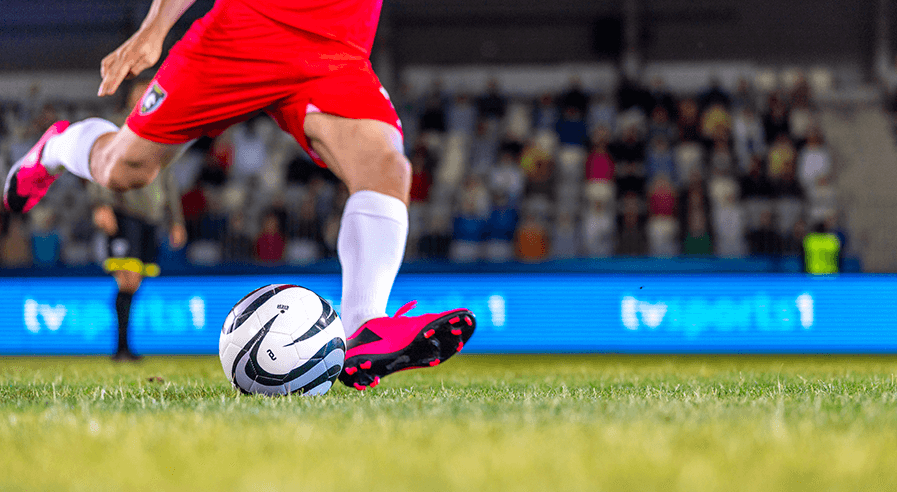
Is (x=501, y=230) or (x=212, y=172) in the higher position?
(x=212, y=172)

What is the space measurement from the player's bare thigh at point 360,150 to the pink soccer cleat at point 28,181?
1358 mm

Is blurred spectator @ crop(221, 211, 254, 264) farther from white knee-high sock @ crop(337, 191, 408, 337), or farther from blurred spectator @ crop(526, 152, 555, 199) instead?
white knee-high sock @ crop(337, 191, 408, 337)

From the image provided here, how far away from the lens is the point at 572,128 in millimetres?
11422

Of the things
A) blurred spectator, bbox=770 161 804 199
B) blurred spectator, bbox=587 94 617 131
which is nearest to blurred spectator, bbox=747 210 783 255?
blurred spectator, bbox=770 161 804 199

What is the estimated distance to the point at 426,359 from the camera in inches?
118

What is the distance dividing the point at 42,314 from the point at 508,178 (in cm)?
542

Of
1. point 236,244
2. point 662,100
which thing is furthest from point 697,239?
→ point 236,244

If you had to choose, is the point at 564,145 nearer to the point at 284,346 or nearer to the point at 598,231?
the point at 598,231

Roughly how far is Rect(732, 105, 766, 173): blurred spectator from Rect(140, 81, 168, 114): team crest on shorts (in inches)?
352

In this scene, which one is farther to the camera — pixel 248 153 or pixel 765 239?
pixel 248 153

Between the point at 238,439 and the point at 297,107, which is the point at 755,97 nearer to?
the point at 297,107

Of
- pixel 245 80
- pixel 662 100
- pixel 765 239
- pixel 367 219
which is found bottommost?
pixel 765 239

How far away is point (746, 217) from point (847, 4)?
279 inches

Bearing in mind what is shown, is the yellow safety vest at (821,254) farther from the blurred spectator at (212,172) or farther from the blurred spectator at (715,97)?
the blurred spectator at (212,172)
